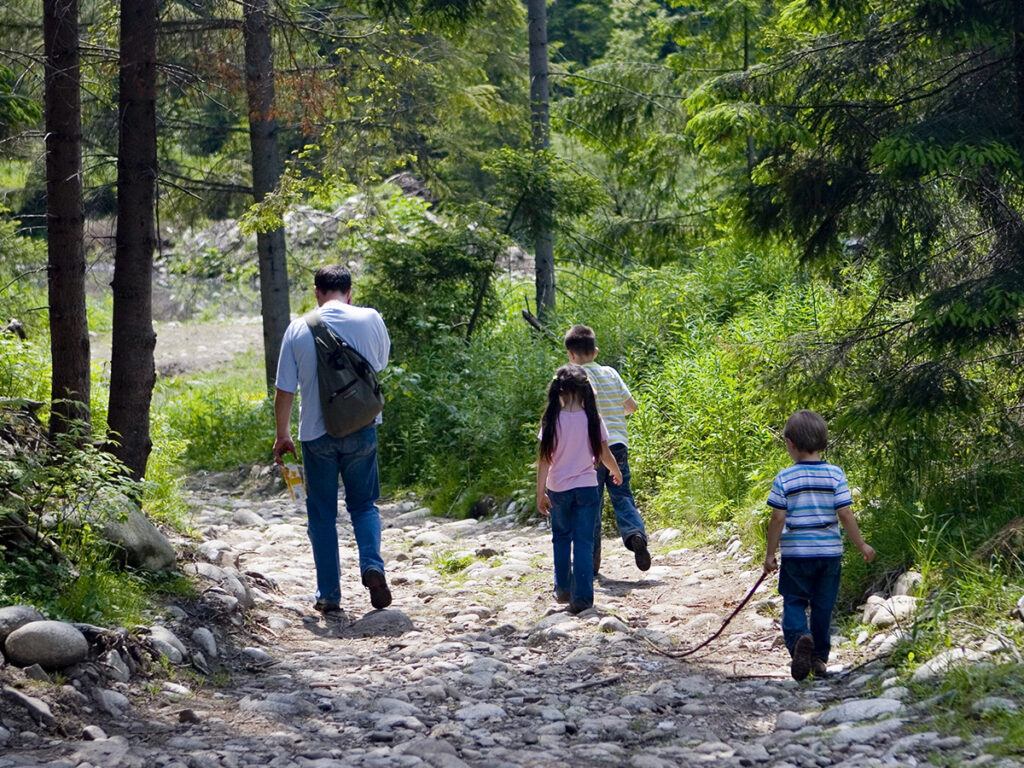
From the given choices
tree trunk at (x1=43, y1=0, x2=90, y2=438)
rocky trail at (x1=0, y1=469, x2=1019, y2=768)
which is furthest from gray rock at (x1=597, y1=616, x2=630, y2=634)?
tree trunk at (x1=43, y1=0, x2=90, y2=438)

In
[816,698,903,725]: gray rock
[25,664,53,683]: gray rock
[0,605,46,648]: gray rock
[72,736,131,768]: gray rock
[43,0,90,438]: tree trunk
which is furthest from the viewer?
[43,0,90,438]: tree trunk

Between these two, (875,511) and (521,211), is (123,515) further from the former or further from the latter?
(521,211)

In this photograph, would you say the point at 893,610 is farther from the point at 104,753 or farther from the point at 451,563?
the point at 451,563

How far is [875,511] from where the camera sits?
6.88 m

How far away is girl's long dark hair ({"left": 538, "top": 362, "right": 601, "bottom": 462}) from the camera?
23.2ft

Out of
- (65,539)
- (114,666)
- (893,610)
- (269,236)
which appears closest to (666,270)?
(269,236)

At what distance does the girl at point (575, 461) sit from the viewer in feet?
23.2

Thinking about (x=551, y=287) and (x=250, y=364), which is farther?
(x=250, y=364)

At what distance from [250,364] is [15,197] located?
27.5 feet

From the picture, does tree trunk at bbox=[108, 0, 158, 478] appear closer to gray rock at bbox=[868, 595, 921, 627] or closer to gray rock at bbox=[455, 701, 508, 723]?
gray rock at bbox=[455, 701, 508, 723]

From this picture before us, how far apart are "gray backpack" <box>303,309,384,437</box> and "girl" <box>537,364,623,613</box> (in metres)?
1.09

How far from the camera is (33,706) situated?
460 centimetres

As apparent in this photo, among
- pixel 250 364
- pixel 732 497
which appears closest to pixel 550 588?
pixel 732 497

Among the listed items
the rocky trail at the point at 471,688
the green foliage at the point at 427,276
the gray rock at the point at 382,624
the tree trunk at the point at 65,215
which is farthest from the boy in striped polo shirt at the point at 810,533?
the green foliage at the point at 427,276
